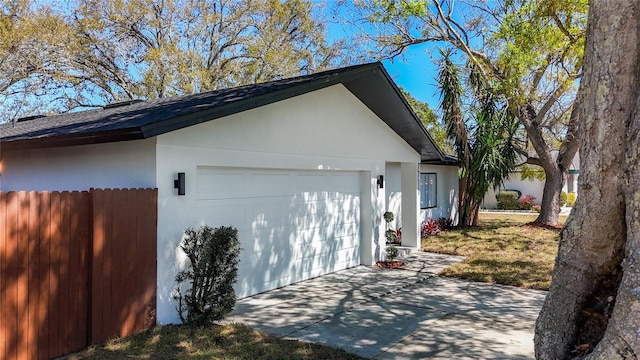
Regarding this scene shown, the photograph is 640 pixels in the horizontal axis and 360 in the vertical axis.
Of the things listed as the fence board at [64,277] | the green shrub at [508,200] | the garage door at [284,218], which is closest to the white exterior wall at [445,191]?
the garage door at [284,218]

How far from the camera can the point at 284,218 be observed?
8.12 m

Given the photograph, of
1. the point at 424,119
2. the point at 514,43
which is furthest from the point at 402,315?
the point at 424,119

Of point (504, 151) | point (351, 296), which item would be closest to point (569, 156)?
point (504, 151)

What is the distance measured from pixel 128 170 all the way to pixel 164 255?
128 cm

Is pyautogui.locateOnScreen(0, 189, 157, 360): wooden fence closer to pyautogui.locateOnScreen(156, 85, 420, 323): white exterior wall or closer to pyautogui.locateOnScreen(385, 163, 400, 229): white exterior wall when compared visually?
pyautogui.locateOnScreen(156, 85, 420, 323): white exterior wall

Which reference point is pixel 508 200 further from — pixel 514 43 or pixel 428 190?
pixel 514 43

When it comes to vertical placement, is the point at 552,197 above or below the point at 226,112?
below

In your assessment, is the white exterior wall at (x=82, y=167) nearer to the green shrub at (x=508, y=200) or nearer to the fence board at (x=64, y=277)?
the fence board at (x=64, y=277)

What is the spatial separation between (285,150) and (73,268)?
3.99m

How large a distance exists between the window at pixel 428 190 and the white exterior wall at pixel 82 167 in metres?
11.4

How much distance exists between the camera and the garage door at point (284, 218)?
23.0ft

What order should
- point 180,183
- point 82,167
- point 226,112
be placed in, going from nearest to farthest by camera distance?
point 180,183
point 226,112
point 82,167

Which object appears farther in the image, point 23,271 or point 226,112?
point 226,112

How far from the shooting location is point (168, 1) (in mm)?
21078
